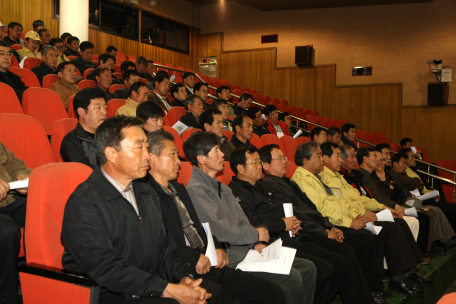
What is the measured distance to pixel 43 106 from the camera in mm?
3221

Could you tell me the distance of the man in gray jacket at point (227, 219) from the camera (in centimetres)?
199

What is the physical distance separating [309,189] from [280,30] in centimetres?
827

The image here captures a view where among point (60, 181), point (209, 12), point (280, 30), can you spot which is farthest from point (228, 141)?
point (209, 12)

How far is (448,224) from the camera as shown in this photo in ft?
13.2

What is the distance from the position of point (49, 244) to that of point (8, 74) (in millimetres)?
2836

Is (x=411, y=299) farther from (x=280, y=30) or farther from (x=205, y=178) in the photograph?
(x=280, y=30)

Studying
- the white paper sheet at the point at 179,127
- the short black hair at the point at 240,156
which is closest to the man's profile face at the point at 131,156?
the short black hair at the point at 240,156

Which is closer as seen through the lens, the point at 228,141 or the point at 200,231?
the point at 200,231

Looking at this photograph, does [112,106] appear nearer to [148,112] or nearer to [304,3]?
[148,112]

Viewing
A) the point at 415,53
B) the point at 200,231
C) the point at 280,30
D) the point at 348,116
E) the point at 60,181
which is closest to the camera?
the point at 60,181

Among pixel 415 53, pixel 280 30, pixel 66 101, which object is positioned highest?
pixel 280 30

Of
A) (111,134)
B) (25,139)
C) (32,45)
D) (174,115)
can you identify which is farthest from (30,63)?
(111,134)

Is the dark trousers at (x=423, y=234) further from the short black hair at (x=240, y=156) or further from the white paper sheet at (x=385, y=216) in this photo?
the short black hair at (x=240, y=156)

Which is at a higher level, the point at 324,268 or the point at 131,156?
the point at 131,156
